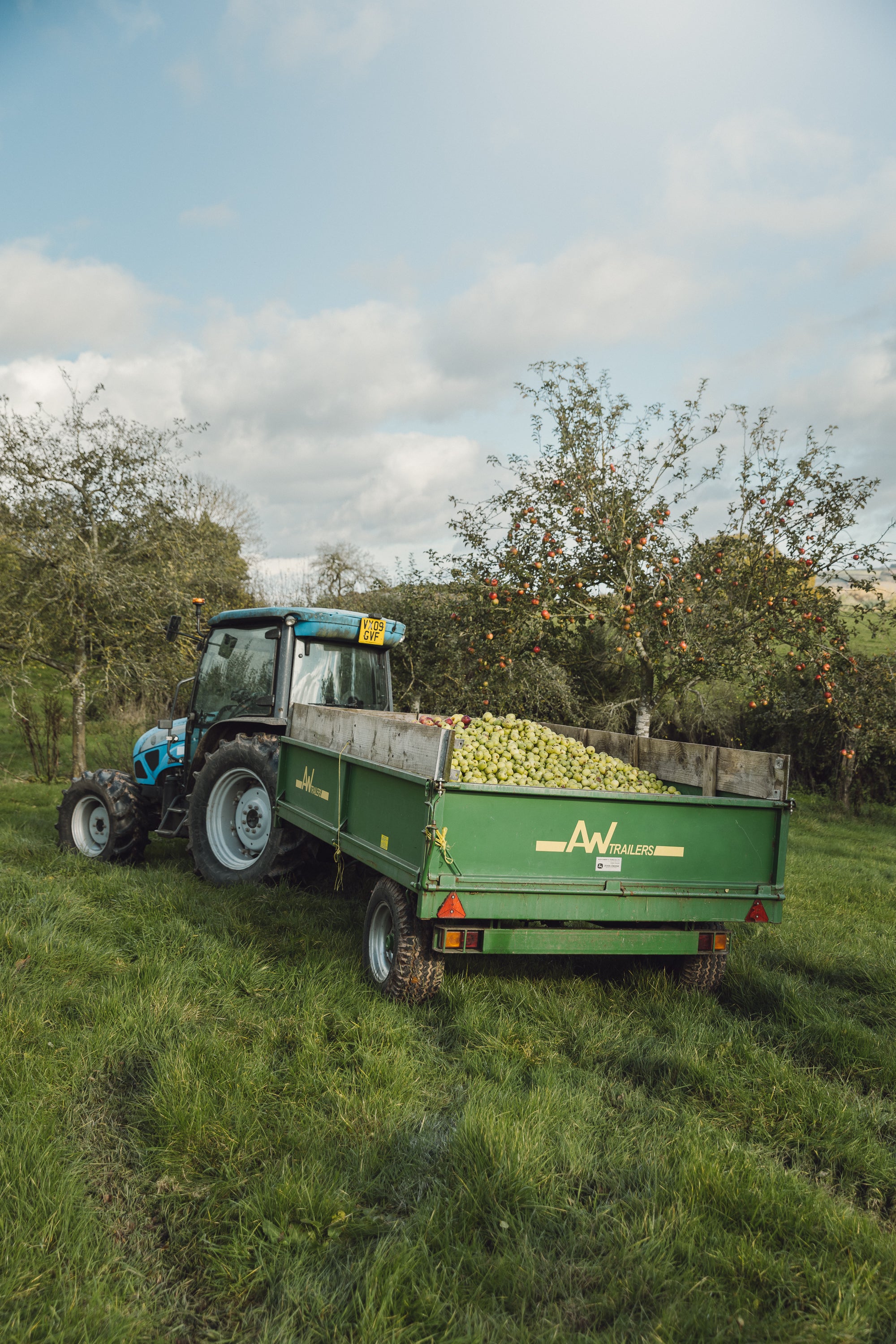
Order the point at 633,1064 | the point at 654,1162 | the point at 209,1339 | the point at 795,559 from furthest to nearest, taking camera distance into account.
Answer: the point at 795,559 → the point at 633,1064 → the point at 654,1162 → the point at 209,1339

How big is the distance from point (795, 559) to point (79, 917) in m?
7.25

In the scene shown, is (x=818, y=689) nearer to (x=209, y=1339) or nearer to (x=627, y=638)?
(x=627, y=638)

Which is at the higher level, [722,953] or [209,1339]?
[722,953]

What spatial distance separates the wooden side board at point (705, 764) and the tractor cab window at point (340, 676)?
1808 millimetres

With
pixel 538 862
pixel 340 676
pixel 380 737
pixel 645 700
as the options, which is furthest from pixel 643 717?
pixel 538 862

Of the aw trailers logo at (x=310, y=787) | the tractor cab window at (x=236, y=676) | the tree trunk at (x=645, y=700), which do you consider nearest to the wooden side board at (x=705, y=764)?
the aw trailers logo at (x=310, y=787)

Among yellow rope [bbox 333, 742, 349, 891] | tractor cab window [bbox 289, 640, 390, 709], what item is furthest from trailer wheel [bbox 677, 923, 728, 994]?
tractor cab window [bbox 289, 640, 390, 709]

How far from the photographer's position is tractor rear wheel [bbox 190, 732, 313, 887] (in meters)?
5.85

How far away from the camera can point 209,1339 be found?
212 centimetres

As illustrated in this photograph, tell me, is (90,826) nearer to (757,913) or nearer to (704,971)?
(704,971)

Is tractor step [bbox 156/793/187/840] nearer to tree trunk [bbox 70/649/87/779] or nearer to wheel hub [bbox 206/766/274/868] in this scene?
A: wheel hub [bbox 206/766/274/868]

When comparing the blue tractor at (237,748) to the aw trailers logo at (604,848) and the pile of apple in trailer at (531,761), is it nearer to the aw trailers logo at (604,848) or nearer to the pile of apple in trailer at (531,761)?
the pile of apple in trailer at (531,761)

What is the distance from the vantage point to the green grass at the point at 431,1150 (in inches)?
86.4

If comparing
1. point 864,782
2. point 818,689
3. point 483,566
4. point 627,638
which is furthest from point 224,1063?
point 864,782
